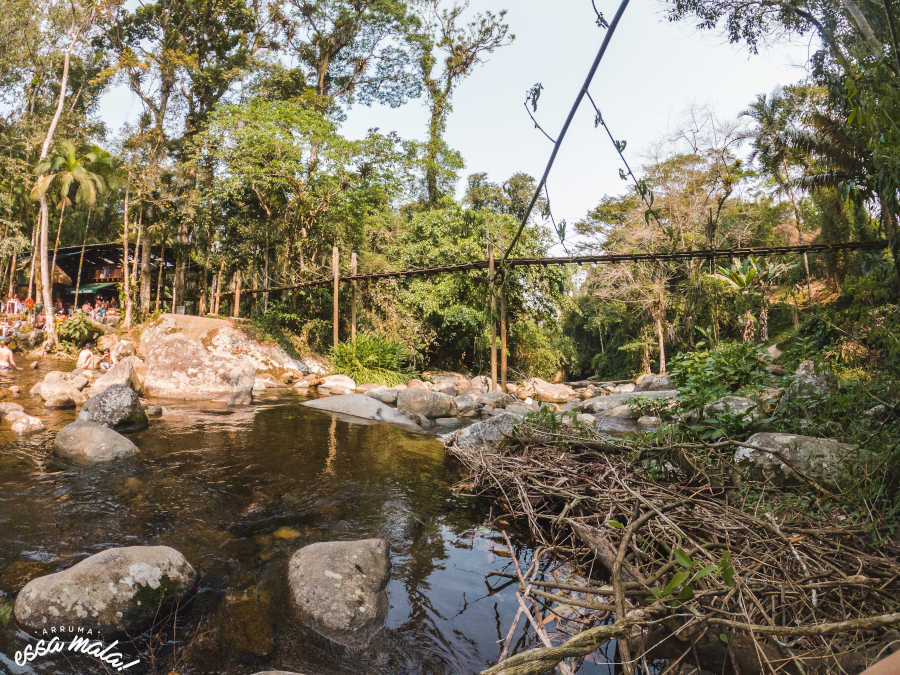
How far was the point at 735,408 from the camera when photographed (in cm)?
471

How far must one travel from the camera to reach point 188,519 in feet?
12.0

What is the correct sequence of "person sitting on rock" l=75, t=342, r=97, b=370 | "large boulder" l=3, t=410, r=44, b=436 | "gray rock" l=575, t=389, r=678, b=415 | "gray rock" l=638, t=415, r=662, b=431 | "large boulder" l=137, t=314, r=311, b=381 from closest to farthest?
"large boulder" l=3, t=410, r=44, b=436 → "gray rock" l=638, t=415, r=662, b=431 → "gray rock" l=575, t=389, r=678, b=415 → "large boulder" l=137, t=314, r=311, b=381 → "person sitting on rock" l=75, t=342, r=97, b=370

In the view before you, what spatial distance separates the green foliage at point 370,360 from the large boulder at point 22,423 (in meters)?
7.77

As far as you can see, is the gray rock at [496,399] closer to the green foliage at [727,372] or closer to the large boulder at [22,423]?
the green foliage at [727,372]

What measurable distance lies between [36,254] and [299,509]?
3040cm

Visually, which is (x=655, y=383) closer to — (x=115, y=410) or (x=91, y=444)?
(x=115, y=410)

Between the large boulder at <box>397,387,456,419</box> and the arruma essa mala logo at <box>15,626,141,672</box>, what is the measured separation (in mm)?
7283

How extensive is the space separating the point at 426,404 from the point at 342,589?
717cm

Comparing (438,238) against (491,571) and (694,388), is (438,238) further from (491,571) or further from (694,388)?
(491,571)

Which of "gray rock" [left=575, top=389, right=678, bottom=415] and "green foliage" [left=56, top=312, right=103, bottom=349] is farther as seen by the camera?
"green foliage" [left=56, top=312, right=103, bottom=349]

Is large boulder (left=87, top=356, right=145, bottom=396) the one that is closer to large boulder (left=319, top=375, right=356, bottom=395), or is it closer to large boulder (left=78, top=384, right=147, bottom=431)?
large boulder (left=78, top=384, right=147, bottom=431)

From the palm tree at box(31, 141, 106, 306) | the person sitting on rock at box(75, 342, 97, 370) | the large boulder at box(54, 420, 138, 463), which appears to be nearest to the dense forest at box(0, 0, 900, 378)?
the palm tree at box(31, 141, 106, 306)

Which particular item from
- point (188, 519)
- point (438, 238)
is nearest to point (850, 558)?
point (188, 519)

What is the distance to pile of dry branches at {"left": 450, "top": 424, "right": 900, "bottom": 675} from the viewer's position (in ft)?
4.96
